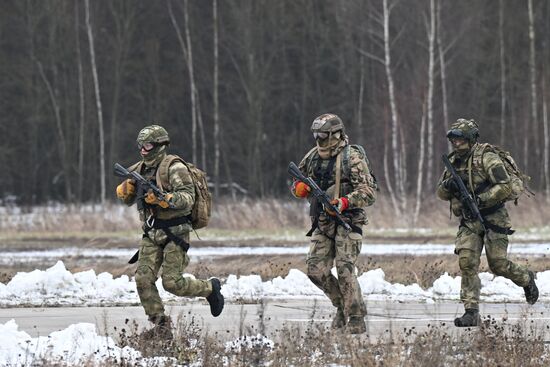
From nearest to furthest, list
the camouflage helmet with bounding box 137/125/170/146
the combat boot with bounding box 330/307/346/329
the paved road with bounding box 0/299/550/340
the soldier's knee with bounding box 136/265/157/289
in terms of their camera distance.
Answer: the soldier's knee with bounding box 136/265/157/289, the camouflage helmet with bounding box 137/125/170/146, the combat boot with bounding box 330/307/346/329, the paved road with bounding box 0/299/550/340

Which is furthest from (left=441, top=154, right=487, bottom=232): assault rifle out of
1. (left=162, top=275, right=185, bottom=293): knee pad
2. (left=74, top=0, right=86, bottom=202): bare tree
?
(left=74, top=0, right=86, bottom=202): bare tree

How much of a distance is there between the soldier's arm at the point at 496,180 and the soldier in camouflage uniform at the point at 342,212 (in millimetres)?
1286

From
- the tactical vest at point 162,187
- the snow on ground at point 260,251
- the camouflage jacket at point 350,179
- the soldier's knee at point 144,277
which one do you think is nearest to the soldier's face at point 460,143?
the camouflage jacket at point 350,179

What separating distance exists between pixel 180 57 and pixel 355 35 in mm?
6740

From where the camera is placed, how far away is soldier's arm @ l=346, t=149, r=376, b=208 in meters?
10.4

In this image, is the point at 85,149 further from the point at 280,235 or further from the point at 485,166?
the point at 485,166

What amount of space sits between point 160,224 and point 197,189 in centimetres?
44

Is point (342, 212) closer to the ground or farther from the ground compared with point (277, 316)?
farther from the ground

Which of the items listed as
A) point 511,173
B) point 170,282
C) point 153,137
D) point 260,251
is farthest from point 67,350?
point 260,251

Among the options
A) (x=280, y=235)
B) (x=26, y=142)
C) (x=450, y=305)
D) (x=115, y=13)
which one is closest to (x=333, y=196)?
(x=450, y=305)

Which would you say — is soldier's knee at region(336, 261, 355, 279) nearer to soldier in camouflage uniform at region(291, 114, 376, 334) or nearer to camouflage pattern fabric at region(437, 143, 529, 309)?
soldier in camouflage uniform at region(291, 114, 376, 334)

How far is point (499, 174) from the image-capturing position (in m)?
11.1

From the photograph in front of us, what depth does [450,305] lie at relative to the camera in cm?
1341

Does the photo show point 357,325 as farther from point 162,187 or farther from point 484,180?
point 162,187
